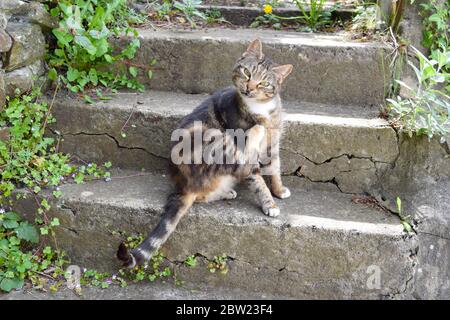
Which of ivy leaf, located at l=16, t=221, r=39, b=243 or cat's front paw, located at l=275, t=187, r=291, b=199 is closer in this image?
ivy leaf, located at l=16, t=221, r=39, b=243

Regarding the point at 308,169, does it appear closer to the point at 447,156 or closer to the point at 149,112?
the point at 447,156

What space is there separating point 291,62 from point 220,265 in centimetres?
156

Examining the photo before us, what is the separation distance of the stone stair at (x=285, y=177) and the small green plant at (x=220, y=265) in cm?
3

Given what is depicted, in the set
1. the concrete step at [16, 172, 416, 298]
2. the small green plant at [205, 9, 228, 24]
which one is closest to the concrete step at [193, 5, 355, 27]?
the small green plant at [205, 9, 228, 24]

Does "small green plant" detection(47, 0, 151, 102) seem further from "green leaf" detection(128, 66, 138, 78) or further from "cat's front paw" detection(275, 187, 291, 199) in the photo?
"cat's front paw" detection(275, 187, 291, 199)

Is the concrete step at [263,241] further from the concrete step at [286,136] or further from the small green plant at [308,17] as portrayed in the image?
the small green plant at [308,17]

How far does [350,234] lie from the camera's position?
2.77 metres

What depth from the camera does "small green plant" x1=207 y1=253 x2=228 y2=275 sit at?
9.50 feet

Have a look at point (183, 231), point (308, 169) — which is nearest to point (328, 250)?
point (308, 169)

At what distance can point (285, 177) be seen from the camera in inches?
129

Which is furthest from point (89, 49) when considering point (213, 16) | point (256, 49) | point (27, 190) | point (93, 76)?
point (213, 16)

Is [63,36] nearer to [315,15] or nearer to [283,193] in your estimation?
[283,193]

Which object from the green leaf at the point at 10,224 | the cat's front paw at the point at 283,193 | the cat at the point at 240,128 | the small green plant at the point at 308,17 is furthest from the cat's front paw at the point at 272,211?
the small green plant at the point at 308,17

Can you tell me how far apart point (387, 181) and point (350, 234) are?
1.89ft
